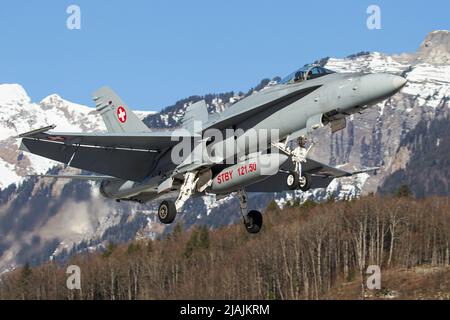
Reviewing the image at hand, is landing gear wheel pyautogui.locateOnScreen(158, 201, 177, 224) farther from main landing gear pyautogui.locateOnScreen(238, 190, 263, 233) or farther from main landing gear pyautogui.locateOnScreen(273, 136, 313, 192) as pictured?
main landing gear pyautogui.locateOnScreen(273, 136, 313, 192)

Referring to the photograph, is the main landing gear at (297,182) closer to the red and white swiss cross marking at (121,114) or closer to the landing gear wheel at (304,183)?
the landing gear wheel at (304,183)

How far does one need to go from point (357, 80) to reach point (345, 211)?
86.4m

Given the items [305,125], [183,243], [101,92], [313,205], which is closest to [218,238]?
[183,243]

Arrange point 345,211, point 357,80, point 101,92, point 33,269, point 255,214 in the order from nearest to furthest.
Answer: point 357,80
point 255,214
point 101,92
point 345,211
point 33,269

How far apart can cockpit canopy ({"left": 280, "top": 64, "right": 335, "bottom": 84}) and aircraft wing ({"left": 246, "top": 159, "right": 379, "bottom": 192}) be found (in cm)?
482

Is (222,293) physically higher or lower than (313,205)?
lower

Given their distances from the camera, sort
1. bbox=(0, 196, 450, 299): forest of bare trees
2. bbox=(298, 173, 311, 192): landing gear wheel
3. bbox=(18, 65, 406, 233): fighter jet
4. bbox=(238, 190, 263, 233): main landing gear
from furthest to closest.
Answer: bbox=(0, 196, 450, 299): forest of bare trees < bbox=(238, 190, 263, 233): main landing gear < bbox=(298, 173, 311, 192): landing gear wheel < bbox=(18, 65, 406, 233): fighter jet

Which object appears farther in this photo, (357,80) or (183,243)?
(183,243)

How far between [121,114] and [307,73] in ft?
33.6

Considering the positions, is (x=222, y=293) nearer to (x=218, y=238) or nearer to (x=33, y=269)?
(x=218, y=238)

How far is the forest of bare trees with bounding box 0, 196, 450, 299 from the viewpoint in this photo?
10150cm

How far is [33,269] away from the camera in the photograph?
12431 centimetres

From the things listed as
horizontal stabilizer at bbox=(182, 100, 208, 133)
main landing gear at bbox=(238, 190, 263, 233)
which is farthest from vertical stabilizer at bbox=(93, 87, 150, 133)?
main landing gear at bbox=(238, 190, 263, 233)

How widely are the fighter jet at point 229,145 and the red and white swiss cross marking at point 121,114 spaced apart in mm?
3134
